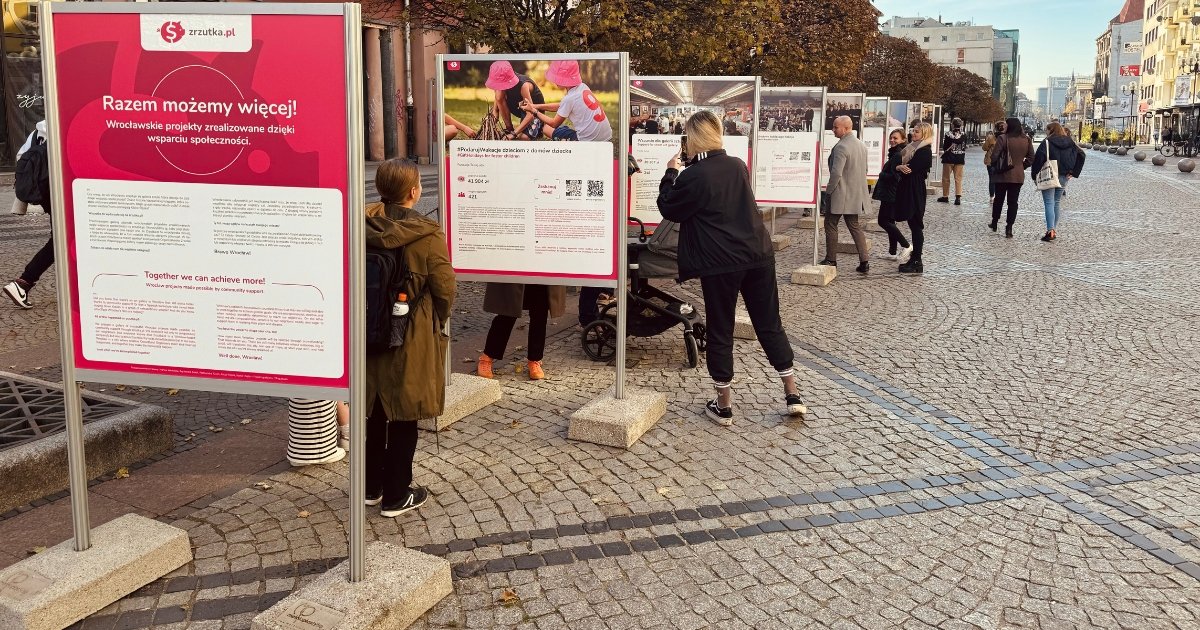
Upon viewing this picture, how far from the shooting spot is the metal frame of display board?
353 centimetres

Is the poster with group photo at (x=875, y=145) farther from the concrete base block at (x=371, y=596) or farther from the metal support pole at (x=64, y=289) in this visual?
the metal support pole at (x=64, y=289)

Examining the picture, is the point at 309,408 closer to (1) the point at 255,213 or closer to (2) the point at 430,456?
(2) the point at 430,456

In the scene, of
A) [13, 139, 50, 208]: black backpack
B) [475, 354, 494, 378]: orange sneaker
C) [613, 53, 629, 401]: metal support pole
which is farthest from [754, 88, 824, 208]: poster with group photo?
[13, 139, 50, 208]: black backpack

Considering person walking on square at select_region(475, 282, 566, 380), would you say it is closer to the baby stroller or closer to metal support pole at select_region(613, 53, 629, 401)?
the baby stroller

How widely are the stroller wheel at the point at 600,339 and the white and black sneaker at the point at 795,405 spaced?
71.7 inches

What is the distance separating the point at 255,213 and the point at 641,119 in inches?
258

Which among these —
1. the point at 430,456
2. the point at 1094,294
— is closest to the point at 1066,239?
the point at 1094,294

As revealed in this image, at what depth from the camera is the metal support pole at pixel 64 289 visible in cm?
374

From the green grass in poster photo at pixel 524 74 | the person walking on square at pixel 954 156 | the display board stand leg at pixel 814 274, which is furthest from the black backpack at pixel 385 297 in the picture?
the person walking on square at pixel 954 156

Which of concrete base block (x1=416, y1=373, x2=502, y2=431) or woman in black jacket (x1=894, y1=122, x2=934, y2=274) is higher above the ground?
woman in black jacket (x1=894, y1=122, x2=934, y2=274)

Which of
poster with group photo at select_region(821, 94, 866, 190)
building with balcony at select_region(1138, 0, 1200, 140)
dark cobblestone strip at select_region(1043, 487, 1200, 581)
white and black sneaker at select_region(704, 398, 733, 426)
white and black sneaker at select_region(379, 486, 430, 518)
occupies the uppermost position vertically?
building with balcony at select_region(1138, 0, 1200, 140)

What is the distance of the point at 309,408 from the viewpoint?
5328 millimetres

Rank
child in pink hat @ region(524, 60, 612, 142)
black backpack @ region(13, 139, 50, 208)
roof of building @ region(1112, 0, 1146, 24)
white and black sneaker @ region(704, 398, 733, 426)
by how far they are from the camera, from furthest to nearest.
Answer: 1. roof of building @ region(1112, 0, 1146, 24)
2. black backpack @ region(13, 139, 50, 208)
3. white and black sneaker @ region(704, 398, 733, 426)
4. child in pink hat @ region(524, 60, 612, 142)

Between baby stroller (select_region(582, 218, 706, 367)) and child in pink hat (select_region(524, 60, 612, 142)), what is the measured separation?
1819mm
